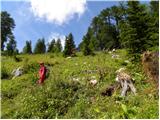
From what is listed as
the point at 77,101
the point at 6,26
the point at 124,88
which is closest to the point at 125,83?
the point at 124,88

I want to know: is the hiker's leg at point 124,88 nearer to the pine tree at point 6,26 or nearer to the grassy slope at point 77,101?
the grassy slope at point 77,101

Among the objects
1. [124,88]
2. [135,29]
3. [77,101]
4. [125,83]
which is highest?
[135,29]

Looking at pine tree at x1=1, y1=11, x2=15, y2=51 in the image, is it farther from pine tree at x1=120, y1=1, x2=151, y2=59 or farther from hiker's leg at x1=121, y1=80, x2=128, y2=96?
hiker's leg at x1=121, y1=80, x2=128, y2=96

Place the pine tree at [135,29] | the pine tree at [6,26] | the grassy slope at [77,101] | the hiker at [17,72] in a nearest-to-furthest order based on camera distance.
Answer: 1. the grassy slope at [77,101]
2. the hiker at [17,72]
3. the pine tree at [135,29]
4. the pine tree at [6,26]

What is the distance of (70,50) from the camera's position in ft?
156

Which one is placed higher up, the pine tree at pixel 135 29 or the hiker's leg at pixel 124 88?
the pine tree at pixel 135 29

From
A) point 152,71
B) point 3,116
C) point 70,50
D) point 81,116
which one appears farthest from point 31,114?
point 70,50

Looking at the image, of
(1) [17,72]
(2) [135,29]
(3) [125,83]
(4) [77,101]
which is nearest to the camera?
(4) [77,101]

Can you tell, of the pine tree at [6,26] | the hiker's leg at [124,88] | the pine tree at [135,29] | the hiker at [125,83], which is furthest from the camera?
the pine tree at [6,26]

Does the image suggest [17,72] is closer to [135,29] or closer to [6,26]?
[135,29]

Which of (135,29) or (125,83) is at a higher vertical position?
(135,29)

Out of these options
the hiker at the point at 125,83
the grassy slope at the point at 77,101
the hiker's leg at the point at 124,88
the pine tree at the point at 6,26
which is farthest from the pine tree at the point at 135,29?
the pine tree at the point at 6,26

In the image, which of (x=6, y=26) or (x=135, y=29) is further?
(x=6, y=26)

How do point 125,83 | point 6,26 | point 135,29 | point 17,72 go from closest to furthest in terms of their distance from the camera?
point 125,83, point 17,72, point 135,29, point 6,26
